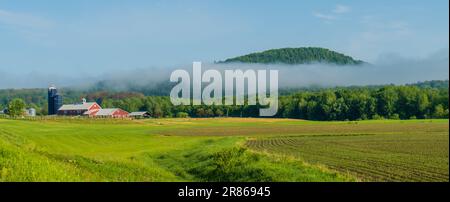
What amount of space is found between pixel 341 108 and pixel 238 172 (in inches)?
6489

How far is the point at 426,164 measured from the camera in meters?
34.1

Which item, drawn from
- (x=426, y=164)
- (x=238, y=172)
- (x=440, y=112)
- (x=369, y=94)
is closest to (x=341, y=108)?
(x=369, y=94)
